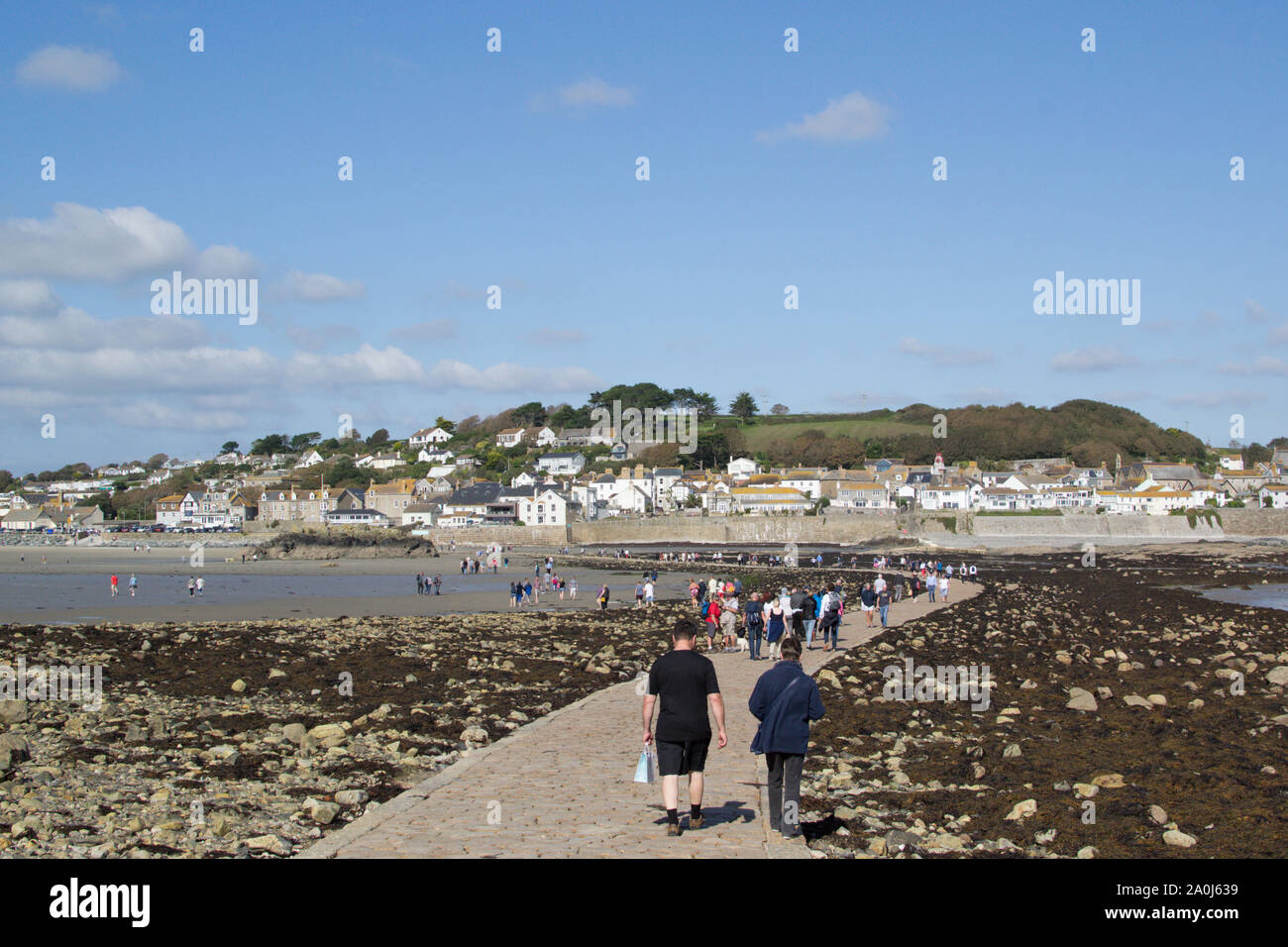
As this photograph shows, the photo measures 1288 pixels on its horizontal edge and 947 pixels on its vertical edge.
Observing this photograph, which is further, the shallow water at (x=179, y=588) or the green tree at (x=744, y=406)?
the green tree at (x=744, y=406)

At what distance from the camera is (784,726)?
7.16 meters

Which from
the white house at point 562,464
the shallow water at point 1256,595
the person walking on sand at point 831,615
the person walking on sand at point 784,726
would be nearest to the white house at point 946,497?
the white house at point 562,464

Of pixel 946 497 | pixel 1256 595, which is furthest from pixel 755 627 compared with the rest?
pixel 946 497

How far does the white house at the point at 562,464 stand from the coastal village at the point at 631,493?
193 millimetres

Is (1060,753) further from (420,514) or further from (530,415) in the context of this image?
(530,415)

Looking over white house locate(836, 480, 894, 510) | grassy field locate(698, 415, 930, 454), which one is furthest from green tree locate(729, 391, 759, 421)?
white house locate(836, 480, 894, 510)

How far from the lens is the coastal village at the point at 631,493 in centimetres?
11250

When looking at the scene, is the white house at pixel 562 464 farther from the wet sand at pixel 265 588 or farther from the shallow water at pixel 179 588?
the shallow water at pixel 179 588

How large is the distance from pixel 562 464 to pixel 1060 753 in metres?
Answer: 139

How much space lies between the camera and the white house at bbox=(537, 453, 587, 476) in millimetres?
148250

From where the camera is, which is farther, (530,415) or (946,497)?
(530,415)
